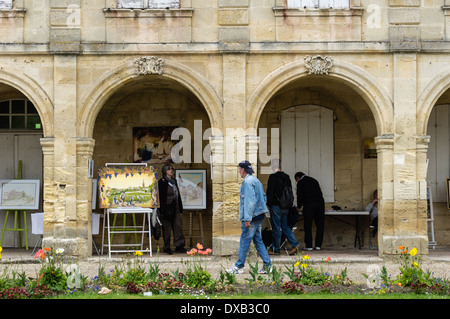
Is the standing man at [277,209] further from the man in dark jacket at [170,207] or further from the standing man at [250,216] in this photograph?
the standing man at [250,216]

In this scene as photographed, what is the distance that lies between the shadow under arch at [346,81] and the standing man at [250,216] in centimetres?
214

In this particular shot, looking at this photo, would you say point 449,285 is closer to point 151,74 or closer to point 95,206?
point 151,74

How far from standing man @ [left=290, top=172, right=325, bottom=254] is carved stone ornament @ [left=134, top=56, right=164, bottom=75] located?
11.2 ft

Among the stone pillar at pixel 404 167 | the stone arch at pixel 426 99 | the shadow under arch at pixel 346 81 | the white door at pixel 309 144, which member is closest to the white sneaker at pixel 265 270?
the stone pillar at pixel 404 167

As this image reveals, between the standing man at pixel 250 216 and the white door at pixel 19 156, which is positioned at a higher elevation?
the white door at pixel 19 156

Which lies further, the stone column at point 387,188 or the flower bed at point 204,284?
the stone column at point 387,188

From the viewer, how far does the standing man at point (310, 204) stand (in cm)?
1423

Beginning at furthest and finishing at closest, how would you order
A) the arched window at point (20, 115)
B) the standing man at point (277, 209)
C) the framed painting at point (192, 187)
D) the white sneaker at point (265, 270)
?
the arched window at point (20, 115)
the framed painting at point (192, 187)
the standing man at point (277, 209)
the white sneaker at point (265, 270)

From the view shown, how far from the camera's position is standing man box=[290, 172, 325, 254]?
46.7 feet

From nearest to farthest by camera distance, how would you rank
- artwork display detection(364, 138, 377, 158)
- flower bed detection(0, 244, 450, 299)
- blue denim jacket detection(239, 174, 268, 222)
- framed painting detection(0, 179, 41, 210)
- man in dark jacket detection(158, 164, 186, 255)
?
flower bed detection(0, 244, 450, 299) < blue denim jacket detection(239, 174, 268, 222) < man in dark jacket detection(158, 164, 186, 255) < framed painting detection(0, 179, 41, 210) < artwork display detection(364, 138, 377, 158)

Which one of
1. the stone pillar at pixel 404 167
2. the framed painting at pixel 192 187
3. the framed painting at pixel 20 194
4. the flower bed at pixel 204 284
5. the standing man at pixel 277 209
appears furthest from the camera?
the framed painting at pixel 192 187

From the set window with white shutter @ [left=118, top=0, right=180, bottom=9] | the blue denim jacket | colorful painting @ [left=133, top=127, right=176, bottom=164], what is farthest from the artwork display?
window with white shutter @ [left=118, top=0, right=180, bottom=9]

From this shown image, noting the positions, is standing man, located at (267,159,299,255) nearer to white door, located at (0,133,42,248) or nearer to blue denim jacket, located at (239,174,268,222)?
blue denim jacket, located at (239,174,268,222)

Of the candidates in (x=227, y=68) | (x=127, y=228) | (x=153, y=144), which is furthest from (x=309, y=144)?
(x=127, y=228)
